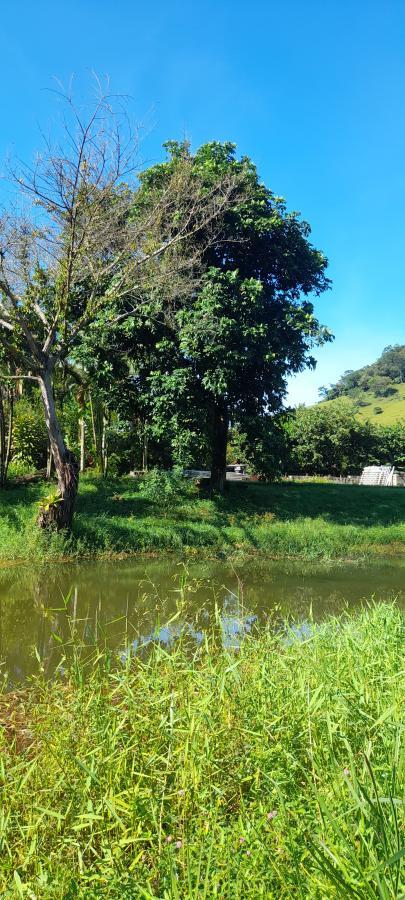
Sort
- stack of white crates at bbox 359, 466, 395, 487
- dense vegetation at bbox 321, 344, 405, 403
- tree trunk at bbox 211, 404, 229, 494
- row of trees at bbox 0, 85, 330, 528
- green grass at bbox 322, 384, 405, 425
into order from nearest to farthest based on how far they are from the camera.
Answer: row of trees at bbox 0, 85, 330, 528 < tree trunk at bbox 211, 404, 229, 494 < stack of white crates at bbox 359, 466, 395, 487 < green grass at bbox 322, 384, 405, 425 < dense vegetation at bbox 321, 344, 405, 403

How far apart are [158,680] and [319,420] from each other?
134 feet

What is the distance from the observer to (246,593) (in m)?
10.6

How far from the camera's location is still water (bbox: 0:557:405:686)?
6.77m

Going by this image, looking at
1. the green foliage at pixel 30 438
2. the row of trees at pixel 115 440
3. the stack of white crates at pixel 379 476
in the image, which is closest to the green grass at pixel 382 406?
the stack of white crates at pixel 379 476

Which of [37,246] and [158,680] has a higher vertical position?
[37,246]

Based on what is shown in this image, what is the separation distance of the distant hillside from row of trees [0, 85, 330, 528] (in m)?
59.4

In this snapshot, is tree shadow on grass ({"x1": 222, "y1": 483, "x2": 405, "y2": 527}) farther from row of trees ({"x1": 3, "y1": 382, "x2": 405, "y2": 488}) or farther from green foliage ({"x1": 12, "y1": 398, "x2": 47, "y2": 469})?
green foliage ({"x1": 12, "y1": 398, "x2": 47, "y2": 469})

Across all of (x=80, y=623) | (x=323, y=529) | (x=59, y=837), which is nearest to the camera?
(x=59, y=837)

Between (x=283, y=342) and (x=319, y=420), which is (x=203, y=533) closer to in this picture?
(x=283, y=342)

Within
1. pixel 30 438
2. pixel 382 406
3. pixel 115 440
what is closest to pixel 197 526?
pixel 30 438

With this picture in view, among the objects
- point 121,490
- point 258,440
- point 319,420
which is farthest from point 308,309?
point 319,420

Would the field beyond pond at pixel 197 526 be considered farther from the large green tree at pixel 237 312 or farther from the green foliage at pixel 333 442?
the green foliage at pixel 333 442

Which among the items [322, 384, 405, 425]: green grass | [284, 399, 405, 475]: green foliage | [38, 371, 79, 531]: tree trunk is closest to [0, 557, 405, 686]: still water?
[38, 371, 79, 531]: tree trunk

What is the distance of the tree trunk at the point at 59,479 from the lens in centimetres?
1369
